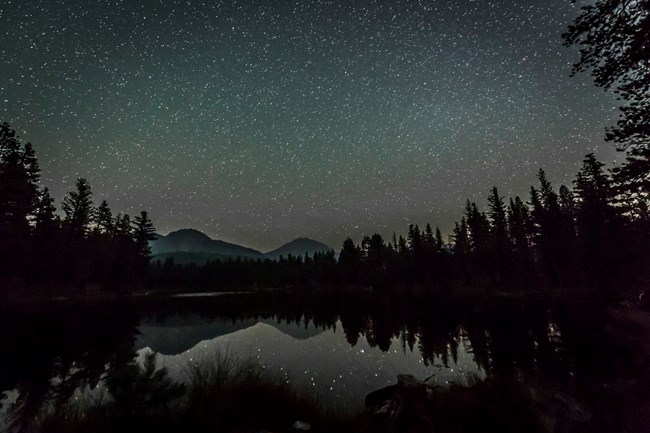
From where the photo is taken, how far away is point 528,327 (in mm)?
22375

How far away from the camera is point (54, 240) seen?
165 ft

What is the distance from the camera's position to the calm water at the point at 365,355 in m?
9.14

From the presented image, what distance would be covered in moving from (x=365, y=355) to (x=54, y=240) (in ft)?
192

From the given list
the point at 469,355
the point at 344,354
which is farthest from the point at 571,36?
the point at 344,354

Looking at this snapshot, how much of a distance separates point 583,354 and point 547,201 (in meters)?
52.3

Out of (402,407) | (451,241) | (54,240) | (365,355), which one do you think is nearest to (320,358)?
(365,355)

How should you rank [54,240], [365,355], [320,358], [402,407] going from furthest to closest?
[54,240], [365,355], [320,358], [402,407]

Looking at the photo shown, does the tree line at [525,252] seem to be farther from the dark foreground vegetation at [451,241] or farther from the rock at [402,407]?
the rock at [402,407]

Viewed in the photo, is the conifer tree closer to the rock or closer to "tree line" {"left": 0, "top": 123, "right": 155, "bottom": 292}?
"tree line" {"left": 0, "top": 123, "right": 155, "bottom": 292}

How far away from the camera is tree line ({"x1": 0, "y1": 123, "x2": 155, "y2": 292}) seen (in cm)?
3394

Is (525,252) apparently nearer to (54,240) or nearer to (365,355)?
(365,355)

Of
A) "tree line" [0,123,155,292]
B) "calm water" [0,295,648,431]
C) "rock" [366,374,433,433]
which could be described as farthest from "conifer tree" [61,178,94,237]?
"rock" [366,374,433,433]

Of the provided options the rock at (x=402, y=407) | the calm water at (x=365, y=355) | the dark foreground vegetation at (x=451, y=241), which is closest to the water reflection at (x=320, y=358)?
the calm water at (x=365, y=355)

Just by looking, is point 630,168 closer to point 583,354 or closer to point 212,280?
point 583,354
